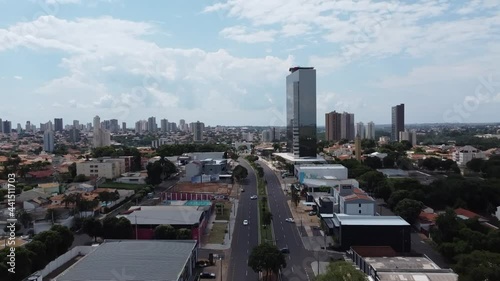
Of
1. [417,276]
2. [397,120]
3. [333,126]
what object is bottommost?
[417,276]

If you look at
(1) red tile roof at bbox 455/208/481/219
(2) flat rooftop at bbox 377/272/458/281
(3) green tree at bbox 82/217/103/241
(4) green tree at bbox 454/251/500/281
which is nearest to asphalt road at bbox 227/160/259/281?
(2) flat rooftop at bbox 377/272/458/281

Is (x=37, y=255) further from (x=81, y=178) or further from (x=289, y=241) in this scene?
(x=81, y=178)

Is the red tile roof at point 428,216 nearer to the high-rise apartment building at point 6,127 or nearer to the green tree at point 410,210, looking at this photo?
the green tree at point 410,210

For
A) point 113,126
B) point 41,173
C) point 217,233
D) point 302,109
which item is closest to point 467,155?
point 302,109

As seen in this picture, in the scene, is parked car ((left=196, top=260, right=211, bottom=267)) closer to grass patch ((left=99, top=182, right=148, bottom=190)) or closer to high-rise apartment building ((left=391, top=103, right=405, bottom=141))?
grass patch ((left=99, top=182, right=148, bottom=190))

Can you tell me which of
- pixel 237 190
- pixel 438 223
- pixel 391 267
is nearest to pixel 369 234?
pixel 438 223
